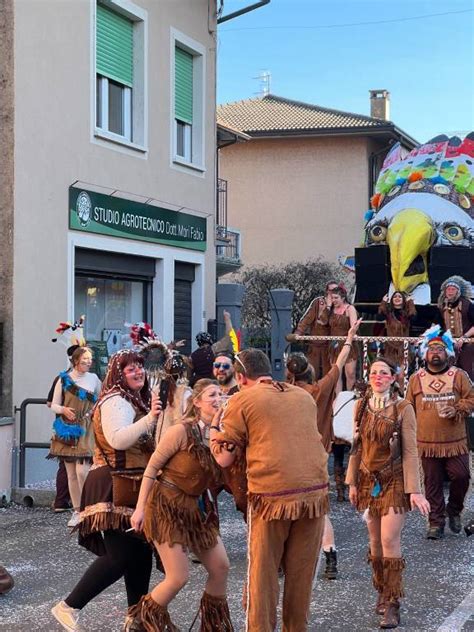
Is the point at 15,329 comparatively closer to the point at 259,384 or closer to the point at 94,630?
the point at 94,630

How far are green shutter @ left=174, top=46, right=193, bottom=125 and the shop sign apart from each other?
5.46 feet

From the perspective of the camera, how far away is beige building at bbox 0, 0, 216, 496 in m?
11.7

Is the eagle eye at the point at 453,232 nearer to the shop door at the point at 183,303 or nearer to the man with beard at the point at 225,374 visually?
the shop door at the point at 183,303

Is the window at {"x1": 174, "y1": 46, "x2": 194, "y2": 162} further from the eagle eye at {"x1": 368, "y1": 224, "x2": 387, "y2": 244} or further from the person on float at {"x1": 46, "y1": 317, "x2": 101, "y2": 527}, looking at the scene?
the person on float at {"x1": 46, "y1": 317, "x2": 101, "y2": 527}

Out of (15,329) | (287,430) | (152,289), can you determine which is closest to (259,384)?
(287,430)

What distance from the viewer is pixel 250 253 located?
36.2 metres

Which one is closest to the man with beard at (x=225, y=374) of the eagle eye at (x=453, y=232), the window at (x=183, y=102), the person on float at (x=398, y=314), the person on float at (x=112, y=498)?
the person on float at (x=112, y=498)

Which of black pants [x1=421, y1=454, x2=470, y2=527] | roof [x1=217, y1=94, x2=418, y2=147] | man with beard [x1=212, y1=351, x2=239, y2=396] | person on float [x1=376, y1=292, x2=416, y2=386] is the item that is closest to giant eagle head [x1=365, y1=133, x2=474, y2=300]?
A: person on float [x1=376, y1=292, x2=416, y2=386]

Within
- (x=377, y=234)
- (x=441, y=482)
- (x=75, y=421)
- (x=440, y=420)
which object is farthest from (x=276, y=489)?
(x=377, y=234)

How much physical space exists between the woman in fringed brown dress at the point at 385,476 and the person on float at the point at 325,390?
374 millimetres

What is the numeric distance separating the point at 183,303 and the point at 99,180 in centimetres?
338

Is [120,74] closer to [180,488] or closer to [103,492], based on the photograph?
[103,492]

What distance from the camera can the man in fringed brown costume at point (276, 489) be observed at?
201 inches

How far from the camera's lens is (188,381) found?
691 centimetres
